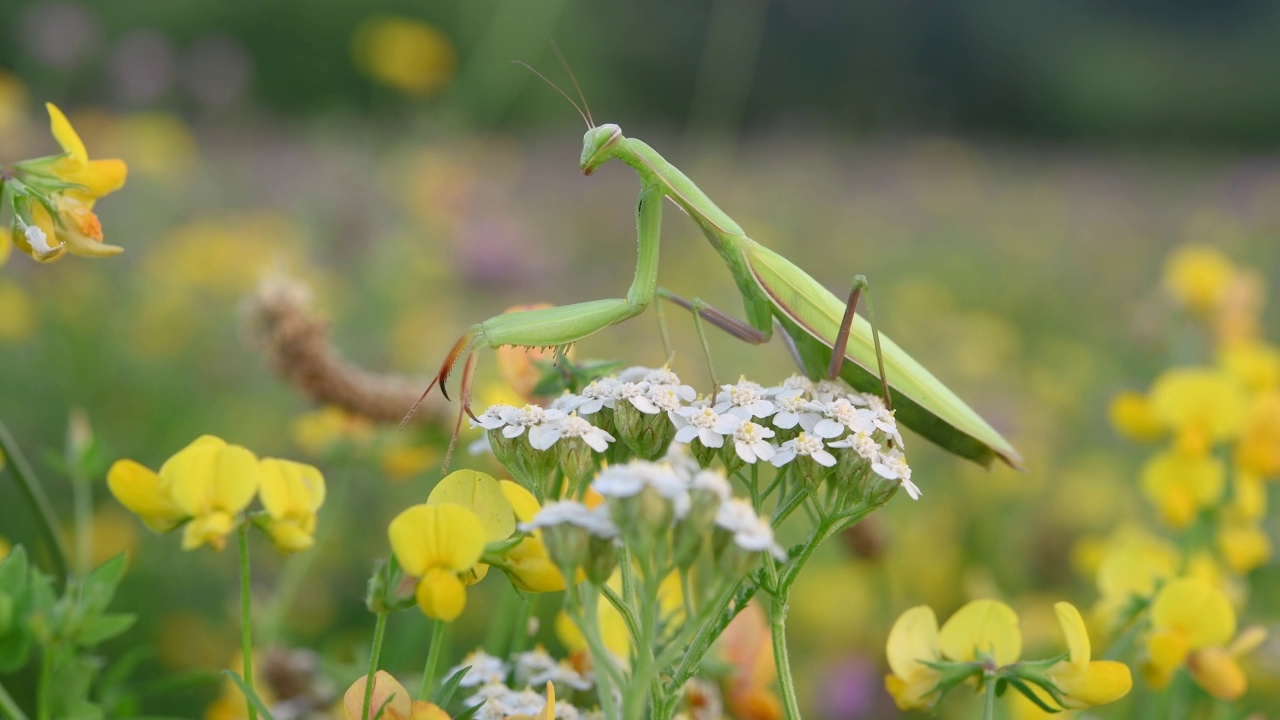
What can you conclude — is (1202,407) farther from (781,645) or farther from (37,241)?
(37,241)

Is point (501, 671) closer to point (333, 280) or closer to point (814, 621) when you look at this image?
point (814, 621)

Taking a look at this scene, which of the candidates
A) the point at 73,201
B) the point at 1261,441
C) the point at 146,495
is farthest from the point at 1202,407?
the point at 73,201

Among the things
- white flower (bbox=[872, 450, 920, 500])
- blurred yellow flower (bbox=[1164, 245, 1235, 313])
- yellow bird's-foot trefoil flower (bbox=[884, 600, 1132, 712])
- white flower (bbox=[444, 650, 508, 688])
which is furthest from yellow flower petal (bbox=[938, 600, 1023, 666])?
blurred yellow flower (bbox=[1164, 245, 1235, 313])

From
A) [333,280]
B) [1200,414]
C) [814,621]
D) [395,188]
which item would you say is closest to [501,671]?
[1200,414]

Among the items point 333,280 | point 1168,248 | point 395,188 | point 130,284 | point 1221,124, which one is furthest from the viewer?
point 1221,124

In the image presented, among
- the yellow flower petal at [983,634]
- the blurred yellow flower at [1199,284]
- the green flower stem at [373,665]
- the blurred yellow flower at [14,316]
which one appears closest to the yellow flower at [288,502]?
the green flower stem at [373,665]

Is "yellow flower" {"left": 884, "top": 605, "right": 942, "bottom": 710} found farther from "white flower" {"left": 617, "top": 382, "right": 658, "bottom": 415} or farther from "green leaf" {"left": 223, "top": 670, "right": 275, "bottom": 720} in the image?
"green leaf" {"left": 223, "top": 670, "right": 275, "bottom": 720}
